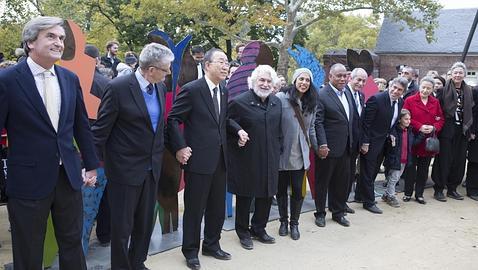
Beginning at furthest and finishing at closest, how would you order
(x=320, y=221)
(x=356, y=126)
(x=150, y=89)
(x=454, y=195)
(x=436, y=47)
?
(x=436, y=47)
(x=454, y=195)
(x=356, y=126)
(x=320, y=221)
(x=150, y=89)

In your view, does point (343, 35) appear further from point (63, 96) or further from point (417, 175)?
point (63, 96)

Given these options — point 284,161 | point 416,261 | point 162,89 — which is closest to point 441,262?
point 416,261

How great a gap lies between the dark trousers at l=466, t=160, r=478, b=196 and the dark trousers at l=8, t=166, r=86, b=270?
5816 mm

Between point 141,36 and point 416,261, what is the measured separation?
20204 millimetres

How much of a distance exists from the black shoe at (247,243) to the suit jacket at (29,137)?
2.09 meters

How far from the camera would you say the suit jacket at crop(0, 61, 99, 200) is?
2.52 m

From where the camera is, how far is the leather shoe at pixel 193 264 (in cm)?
378

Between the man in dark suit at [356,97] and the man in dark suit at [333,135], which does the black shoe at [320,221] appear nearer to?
the man in dark suit at [333,135]

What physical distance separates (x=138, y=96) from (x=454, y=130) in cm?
488

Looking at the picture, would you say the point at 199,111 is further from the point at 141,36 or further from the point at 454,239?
the point at 141,36

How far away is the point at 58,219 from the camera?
276 centimetres

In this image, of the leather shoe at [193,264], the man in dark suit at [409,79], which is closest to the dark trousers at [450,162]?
the man in dark suit at [409,79]

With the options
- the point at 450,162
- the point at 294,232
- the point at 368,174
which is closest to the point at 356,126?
Answer: the point at 368,174

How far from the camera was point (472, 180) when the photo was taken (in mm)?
6711
